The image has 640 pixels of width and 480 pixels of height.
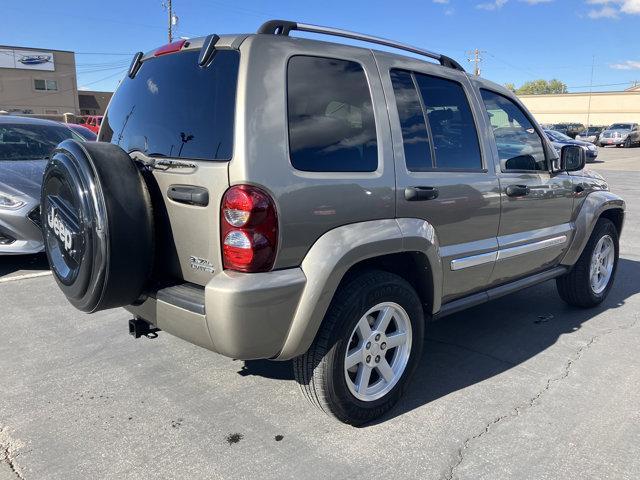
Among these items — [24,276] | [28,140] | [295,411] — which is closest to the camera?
[295,411]

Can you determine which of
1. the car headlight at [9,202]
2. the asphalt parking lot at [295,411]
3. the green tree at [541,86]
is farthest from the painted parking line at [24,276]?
the green tree at [541,86]

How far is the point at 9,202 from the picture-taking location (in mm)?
5469

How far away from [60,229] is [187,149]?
0.86m

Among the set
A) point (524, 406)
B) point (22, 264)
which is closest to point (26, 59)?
point (22, 264)

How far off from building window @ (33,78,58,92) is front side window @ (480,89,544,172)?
2391 inches

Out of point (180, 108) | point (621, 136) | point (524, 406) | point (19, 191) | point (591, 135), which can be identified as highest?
point (591, 135)

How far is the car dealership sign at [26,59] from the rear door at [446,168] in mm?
60986

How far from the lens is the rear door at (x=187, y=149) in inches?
95.3

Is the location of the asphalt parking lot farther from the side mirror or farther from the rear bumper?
the side mirror

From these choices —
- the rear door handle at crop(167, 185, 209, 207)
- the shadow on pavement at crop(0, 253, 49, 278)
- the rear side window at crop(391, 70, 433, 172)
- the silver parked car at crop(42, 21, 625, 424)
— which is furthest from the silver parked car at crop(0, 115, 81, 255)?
the rear side window at crop(391, 70, 433, 172)

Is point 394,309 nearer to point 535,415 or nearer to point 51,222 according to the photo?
point 535,415

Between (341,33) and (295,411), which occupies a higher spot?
(341,33)

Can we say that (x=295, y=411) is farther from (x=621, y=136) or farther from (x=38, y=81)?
(x=38, y=81)

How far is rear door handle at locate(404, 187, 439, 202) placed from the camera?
290 centimetres
